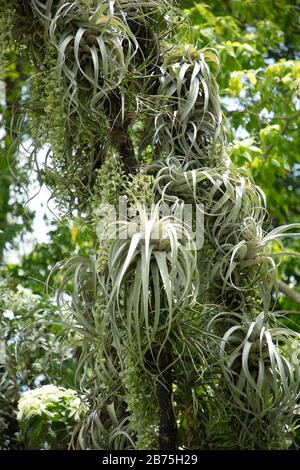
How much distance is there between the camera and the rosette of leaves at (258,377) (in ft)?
5.39

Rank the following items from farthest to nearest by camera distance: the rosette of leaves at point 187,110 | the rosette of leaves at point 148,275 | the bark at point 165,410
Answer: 1. the rosette of leaves at point 187,110
2. the bark at point 165,410
3. the rosette of leaves at point 148,275

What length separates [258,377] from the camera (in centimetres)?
164

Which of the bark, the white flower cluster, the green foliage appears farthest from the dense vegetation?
the green foliage

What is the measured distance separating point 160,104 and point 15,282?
1.42 m

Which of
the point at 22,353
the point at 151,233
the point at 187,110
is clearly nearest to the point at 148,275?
the point at 151,233

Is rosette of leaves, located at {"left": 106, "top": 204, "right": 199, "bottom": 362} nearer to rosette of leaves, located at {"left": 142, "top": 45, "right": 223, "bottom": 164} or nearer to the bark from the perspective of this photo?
the bark

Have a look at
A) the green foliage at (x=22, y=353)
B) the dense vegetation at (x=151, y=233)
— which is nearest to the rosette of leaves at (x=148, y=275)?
the dense vegetation at (x=151, y=233)

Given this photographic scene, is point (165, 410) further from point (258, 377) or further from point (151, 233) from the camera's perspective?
point (151, 233)

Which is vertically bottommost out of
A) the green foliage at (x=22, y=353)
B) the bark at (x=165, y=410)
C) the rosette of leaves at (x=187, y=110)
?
the bark at (x=165, y=410)

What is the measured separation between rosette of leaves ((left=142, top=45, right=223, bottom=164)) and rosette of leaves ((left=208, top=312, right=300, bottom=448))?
1.22 feet

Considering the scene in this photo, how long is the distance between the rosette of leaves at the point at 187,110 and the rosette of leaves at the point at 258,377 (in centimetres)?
37

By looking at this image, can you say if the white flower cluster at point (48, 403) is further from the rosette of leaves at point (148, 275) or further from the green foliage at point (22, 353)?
the rosette of leaves at point (148, 275)

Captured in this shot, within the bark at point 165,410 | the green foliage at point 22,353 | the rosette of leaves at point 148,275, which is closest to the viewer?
the rosette of leaves at point 148,275
